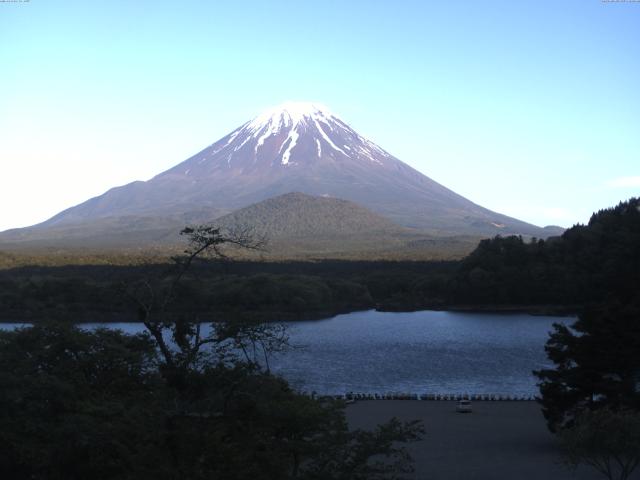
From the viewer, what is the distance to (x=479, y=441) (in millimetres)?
13320

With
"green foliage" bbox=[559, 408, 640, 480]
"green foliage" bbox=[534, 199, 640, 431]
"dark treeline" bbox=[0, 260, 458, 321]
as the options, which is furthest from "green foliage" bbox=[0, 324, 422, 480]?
"dark treeline" bbox=[0, 260, 458, 321]

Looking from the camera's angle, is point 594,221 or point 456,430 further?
point 594,221

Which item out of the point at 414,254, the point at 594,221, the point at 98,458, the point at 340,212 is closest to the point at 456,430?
the point at 98,458

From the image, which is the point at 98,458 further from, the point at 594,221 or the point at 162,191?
the point at 162,191

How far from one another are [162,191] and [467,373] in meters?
112

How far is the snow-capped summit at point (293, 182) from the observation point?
110 m

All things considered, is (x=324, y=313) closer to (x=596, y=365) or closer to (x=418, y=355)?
(x=418, y=355)

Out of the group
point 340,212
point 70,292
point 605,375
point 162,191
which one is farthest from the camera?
point 162,191

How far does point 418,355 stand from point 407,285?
915 inches

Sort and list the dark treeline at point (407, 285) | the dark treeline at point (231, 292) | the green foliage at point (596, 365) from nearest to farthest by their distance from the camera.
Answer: the green foliage at point (596, 365) → the dark treeline at point (231, 292) → the dark treeline at point (407, 285)

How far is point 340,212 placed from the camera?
96625mm

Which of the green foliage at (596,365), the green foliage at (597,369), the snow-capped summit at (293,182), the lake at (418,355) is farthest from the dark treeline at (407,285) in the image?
the snow-capped summit at (293,182)

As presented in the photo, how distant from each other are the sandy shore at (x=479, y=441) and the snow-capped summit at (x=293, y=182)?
8583 cm

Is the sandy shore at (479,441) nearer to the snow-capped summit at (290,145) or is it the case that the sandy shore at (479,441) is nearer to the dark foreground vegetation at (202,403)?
the dark foreground vegetation at (202,403)
